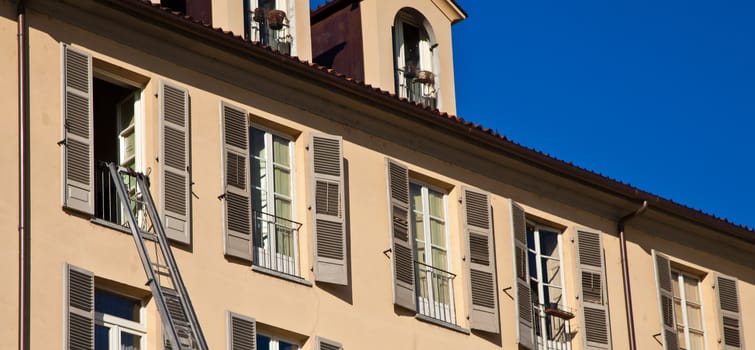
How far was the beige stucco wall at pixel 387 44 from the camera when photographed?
107 ft

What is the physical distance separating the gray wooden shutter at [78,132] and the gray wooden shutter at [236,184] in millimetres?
1953

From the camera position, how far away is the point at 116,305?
26594 millimetres

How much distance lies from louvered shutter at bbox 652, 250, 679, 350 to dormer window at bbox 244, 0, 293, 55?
20.5 ft

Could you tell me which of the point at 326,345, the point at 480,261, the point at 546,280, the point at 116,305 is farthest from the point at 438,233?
the point at 116,305

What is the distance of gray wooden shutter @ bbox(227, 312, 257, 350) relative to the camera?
27.3 m

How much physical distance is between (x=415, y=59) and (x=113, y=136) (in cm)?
667

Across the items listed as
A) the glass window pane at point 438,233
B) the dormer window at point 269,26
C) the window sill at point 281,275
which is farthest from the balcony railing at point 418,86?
the window sill at point 281,275

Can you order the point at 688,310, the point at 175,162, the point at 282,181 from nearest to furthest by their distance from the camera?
the point at 175,162 → the point at 282,181 → the point at 688,310

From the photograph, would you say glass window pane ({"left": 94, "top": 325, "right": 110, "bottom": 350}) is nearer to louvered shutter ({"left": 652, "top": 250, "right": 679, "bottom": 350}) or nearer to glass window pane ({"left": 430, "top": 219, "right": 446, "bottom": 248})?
glass window pane ({"left": 430, "top": 219, "right": 446, "bottom": 248})

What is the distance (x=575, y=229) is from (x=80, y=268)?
8873mm

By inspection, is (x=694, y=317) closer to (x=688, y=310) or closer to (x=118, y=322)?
(x=688, y=310)

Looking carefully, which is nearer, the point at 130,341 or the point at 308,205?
the point at 130,341

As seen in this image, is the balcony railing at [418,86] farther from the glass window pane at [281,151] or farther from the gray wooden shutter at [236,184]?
the gray wooden shutter at [236,184]

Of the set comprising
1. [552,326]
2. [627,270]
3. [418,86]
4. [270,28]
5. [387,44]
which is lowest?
[552,326]
